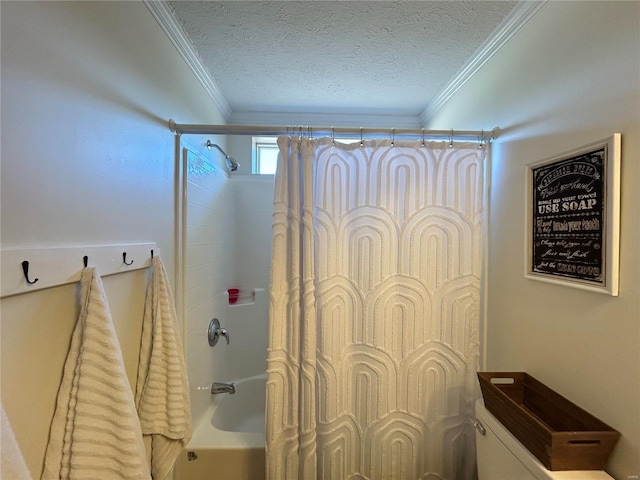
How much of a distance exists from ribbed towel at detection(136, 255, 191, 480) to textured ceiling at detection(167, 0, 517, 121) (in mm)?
1055

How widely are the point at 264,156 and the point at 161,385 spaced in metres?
1.91

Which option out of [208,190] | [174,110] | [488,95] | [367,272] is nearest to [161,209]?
[174,110]

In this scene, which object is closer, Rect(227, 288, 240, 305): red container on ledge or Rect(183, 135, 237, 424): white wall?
Rect(183, 135, 237, 424): white wall

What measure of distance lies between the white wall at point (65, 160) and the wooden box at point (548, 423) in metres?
1.30

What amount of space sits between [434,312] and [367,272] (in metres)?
0.36

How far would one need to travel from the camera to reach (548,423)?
1.09m

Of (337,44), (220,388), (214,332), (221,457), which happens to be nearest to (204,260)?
(214,332)

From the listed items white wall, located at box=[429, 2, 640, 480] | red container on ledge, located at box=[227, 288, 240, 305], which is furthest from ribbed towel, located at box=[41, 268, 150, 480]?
red container on ledge, located at box=[227, 288, 240, 305]

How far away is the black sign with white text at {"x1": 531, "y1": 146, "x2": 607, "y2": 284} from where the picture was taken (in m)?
0.92

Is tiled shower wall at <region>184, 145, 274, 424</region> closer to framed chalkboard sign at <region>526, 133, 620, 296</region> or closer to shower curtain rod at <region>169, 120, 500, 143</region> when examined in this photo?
shower curtain rod at <region>169, 120, 500, 143</region>

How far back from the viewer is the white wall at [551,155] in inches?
32.9

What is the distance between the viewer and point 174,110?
4.70 feet

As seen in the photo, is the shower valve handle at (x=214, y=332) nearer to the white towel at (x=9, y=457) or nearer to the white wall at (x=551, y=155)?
the white towel at (x=9, y=457)

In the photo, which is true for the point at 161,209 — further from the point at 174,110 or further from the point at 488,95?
the point at 488,95
